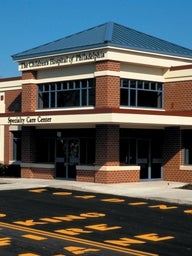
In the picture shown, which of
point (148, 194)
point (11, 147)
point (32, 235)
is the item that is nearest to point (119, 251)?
point (32, 235)

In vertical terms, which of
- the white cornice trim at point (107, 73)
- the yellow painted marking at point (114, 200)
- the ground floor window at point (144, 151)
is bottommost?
the yellow painted marking at point (114, 200)

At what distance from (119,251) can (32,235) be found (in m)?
2.40

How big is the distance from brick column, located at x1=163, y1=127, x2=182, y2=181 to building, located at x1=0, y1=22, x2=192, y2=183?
5 centimetres

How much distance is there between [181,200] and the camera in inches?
755

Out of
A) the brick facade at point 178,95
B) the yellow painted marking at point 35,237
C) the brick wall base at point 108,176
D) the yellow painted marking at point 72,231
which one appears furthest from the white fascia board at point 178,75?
the yellow painted marking at point 35,237

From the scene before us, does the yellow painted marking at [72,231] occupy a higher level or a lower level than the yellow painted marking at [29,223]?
lower

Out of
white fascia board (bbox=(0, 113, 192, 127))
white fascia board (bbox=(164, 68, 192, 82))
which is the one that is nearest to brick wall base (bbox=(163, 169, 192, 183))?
white fascia board (bbox=(0, 113, 192, 127))

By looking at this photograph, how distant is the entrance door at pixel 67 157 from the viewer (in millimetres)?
28359

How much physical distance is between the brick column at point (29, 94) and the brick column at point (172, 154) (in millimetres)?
7031

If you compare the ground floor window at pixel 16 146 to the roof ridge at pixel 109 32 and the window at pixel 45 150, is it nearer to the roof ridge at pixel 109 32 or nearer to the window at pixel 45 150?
the window at pixel 45 150

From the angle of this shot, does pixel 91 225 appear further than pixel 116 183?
No

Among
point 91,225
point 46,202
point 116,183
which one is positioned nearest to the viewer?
point 91,225

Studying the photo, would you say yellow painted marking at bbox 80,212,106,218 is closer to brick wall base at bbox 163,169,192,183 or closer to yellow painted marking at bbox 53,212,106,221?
yellow painted marking at bbox 53,212,106,221

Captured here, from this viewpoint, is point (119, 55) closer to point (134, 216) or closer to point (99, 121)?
point (99, 121)
